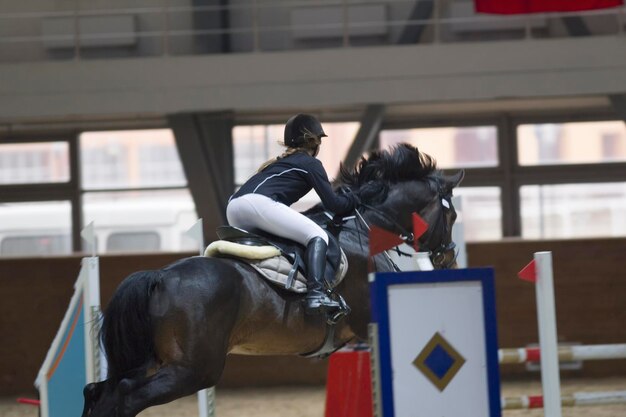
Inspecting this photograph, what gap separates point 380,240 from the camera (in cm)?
359

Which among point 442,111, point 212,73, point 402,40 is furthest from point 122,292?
point 442,111

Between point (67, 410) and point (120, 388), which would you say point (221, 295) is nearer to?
point (120, 388)

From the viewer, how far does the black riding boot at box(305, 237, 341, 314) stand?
156 inches

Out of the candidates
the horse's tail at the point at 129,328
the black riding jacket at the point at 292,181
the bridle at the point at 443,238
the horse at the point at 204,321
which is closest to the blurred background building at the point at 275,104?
the bridle at the point at 443,238

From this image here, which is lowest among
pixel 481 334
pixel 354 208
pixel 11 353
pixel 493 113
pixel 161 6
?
pixel 11 353

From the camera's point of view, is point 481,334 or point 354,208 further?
point 354,208

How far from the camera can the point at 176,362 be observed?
372 centimetres

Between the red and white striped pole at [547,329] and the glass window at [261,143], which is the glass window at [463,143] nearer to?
the glass window at [261,143]

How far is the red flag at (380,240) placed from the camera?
353 cm

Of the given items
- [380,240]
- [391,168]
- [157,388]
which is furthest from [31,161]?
[380,240]

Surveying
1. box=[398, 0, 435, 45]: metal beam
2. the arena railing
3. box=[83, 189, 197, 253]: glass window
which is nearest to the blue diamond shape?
box=[398, 0, 435, 45]: metal beam

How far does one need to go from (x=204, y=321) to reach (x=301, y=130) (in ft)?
3.25

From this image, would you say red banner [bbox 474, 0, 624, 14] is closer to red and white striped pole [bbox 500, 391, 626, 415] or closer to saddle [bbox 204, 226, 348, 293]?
saddle [bbox 204, 226, 348, 293]

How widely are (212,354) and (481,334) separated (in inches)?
44.3
